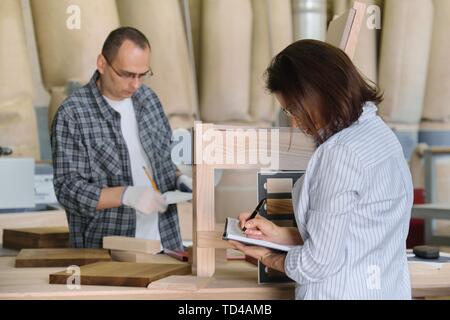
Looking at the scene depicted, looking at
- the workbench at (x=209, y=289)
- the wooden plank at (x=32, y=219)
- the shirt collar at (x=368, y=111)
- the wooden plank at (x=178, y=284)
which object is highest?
the shirt collar at (x=368, y=111)

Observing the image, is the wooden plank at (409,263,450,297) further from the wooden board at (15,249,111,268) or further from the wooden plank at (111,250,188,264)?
the wooden board at (15,249,111,268)

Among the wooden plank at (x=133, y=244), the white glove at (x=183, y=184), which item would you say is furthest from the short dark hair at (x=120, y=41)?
the wooden plank at (x=133, y=244)

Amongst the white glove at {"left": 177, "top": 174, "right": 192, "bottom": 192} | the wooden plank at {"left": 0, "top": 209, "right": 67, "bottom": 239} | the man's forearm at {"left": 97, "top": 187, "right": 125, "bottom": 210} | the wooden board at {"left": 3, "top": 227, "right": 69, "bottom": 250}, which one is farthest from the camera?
the wooden plank at {"left": 0, "top": 209, "right": 67, "bottom": 239}

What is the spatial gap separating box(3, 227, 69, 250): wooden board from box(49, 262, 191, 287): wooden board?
29.9 inches

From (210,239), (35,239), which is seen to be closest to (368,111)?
(210,239)

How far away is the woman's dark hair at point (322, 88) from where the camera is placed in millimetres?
1454

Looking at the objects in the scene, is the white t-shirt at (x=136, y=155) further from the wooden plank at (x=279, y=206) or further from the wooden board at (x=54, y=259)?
the wooden plank at (x=279, y=206)

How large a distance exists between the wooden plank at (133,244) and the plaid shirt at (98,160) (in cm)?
65

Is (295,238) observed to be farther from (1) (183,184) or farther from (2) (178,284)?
(1) (183,184)

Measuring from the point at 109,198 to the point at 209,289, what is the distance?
120cm

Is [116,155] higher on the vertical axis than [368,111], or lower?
lower

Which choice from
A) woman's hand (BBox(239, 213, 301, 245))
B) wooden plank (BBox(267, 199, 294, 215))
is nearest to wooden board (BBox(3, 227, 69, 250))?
wooden plank (BBox(267, 199, 294, 215))

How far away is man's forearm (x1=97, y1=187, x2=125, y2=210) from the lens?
2.85 metres

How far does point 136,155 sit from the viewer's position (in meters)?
3.26
